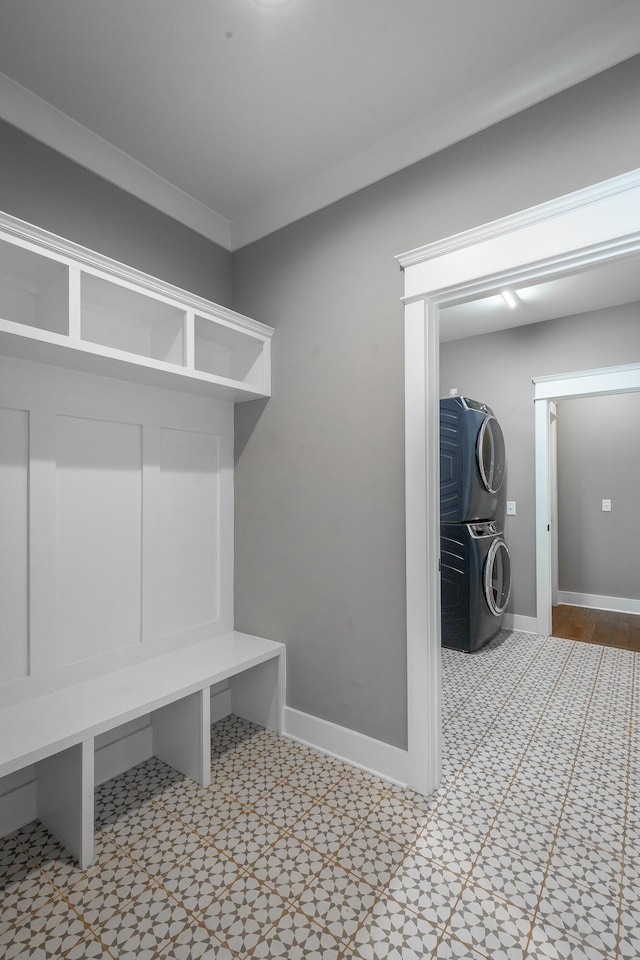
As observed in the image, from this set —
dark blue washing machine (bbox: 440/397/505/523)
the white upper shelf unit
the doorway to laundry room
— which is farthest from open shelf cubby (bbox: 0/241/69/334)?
the doorway to laundry room

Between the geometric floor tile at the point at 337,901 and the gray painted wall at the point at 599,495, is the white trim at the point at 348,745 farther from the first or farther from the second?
the gray painted wall at the point at 599,495

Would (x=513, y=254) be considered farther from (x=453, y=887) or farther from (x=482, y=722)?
(x=482, y=722)

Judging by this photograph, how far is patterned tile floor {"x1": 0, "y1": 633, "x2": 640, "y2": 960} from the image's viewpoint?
51.0 inches

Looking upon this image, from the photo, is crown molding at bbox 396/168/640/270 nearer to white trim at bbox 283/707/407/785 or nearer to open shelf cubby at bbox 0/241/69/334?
open shelf cubby at bbox 0/241/69/334

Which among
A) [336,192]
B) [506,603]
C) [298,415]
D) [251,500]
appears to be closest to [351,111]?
[336,192]

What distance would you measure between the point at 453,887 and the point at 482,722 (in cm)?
117

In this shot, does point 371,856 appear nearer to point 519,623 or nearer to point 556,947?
point 556,947

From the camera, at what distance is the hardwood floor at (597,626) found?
386 cm

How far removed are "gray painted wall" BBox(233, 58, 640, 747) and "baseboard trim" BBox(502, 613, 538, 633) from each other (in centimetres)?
254

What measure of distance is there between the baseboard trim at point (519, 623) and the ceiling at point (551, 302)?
252 cm

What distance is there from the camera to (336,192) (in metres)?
2.19

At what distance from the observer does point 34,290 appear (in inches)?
70.5

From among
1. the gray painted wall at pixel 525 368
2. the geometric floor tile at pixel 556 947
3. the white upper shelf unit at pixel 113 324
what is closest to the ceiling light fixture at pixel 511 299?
the gray painted wall at pixel 525 368

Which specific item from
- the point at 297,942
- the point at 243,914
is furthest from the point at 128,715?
the point at 297,942
